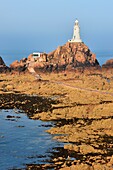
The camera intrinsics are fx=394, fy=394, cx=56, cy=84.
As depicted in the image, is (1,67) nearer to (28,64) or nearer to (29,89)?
(28,64)

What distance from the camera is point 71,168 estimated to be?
124ft

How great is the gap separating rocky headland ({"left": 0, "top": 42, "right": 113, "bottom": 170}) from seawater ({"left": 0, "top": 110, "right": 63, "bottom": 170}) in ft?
4.78

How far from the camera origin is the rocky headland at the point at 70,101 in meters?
43.1

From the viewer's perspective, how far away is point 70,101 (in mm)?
82938

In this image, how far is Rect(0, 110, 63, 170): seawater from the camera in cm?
4122

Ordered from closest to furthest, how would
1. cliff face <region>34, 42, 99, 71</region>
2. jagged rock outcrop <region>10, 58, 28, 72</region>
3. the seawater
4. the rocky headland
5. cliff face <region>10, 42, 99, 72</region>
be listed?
the seawater
the rocky headland
cliff face <region>10, 42, 99, 72</region>
cliff face <region>34, 42, 99, 71</region>
jagged rock outcrop <region>10, 58, 28, 72</region>

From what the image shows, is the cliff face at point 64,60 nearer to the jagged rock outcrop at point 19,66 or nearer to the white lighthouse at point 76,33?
the jagged rock outcrop at point 19,66

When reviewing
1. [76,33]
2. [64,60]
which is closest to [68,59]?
[64,60]

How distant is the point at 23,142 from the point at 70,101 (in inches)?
1392

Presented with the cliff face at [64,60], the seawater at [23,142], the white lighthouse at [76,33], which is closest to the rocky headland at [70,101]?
Result: the cliff face at [64,60]

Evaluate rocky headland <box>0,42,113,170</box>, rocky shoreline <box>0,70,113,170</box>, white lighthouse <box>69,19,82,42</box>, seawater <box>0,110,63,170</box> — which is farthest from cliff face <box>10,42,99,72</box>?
seawater <box>0,110,63,170</box>

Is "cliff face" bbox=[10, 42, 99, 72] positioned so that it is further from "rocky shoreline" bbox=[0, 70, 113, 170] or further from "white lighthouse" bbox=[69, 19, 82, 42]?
"rocky shoreline" bbox=[0, 70, 113, 170]

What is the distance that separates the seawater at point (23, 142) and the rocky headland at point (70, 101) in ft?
4.78

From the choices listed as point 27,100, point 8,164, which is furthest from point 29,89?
point 8,164
